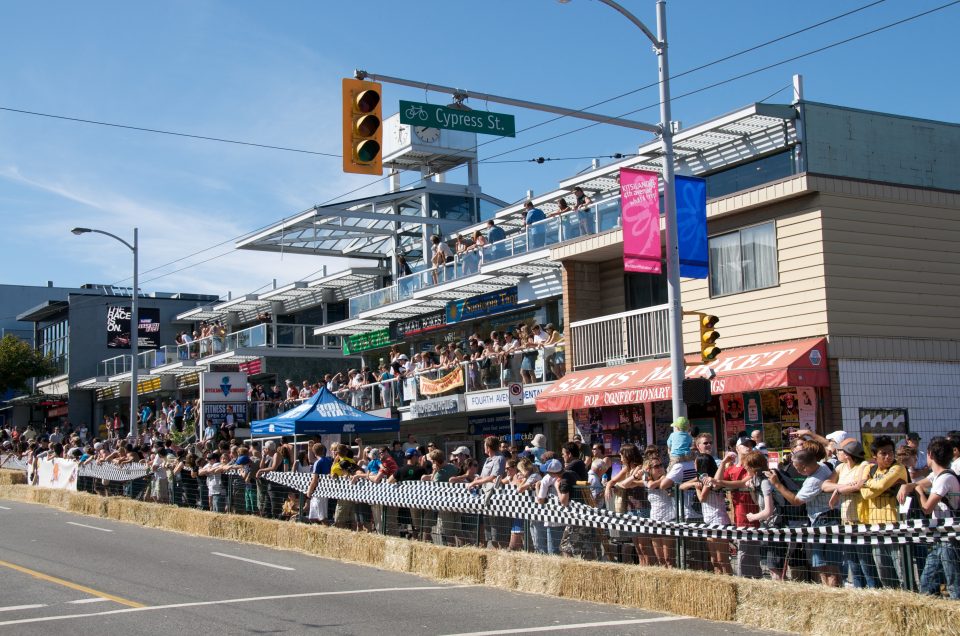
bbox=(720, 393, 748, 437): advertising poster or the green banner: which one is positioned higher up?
the green banner

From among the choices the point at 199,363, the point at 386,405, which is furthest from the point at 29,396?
the point at 386,405

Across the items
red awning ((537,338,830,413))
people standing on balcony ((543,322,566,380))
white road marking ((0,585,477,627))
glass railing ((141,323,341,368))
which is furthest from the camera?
glass railing ((141,323,341,368))

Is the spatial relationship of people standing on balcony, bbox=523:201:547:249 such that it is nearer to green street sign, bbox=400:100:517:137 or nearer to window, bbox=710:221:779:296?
window, bbox=710:221:779:296

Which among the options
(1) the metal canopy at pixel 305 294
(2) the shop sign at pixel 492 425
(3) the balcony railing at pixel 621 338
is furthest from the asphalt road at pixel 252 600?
(1) the metal canopy at pixel 305 294

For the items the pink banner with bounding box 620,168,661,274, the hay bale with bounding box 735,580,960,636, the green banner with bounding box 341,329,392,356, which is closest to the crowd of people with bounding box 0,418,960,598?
the hay bale with bounding box 735,580,960,636

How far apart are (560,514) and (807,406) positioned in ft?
27.5

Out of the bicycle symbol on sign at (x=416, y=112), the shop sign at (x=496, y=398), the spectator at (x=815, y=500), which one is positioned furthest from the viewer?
the shop sign at (x=496, y=398)

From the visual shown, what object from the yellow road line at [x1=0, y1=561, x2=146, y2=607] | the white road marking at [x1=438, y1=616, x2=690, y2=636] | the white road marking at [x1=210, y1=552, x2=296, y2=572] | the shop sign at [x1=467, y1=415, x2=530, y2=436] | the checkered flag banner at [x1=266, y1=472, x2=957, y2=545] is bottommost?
the white road marking at [x1=438, y1=616, x2=690, y2=636]

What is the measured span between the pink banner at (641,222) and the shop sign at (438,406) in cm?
1187

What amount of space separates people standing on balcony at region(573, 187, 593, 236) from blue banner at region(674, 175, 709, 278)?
267 inches

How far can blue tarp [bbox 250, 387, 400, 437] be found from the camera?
78.2ft

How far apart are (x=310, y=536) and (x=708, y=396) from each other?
20.3ft

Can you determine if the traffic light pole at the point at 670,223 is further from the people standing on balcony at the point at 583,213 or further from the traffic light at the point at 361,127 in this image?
the people standing on balcony at the point at 583,213

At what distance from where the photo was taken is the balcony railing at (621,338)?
73.6 feet
